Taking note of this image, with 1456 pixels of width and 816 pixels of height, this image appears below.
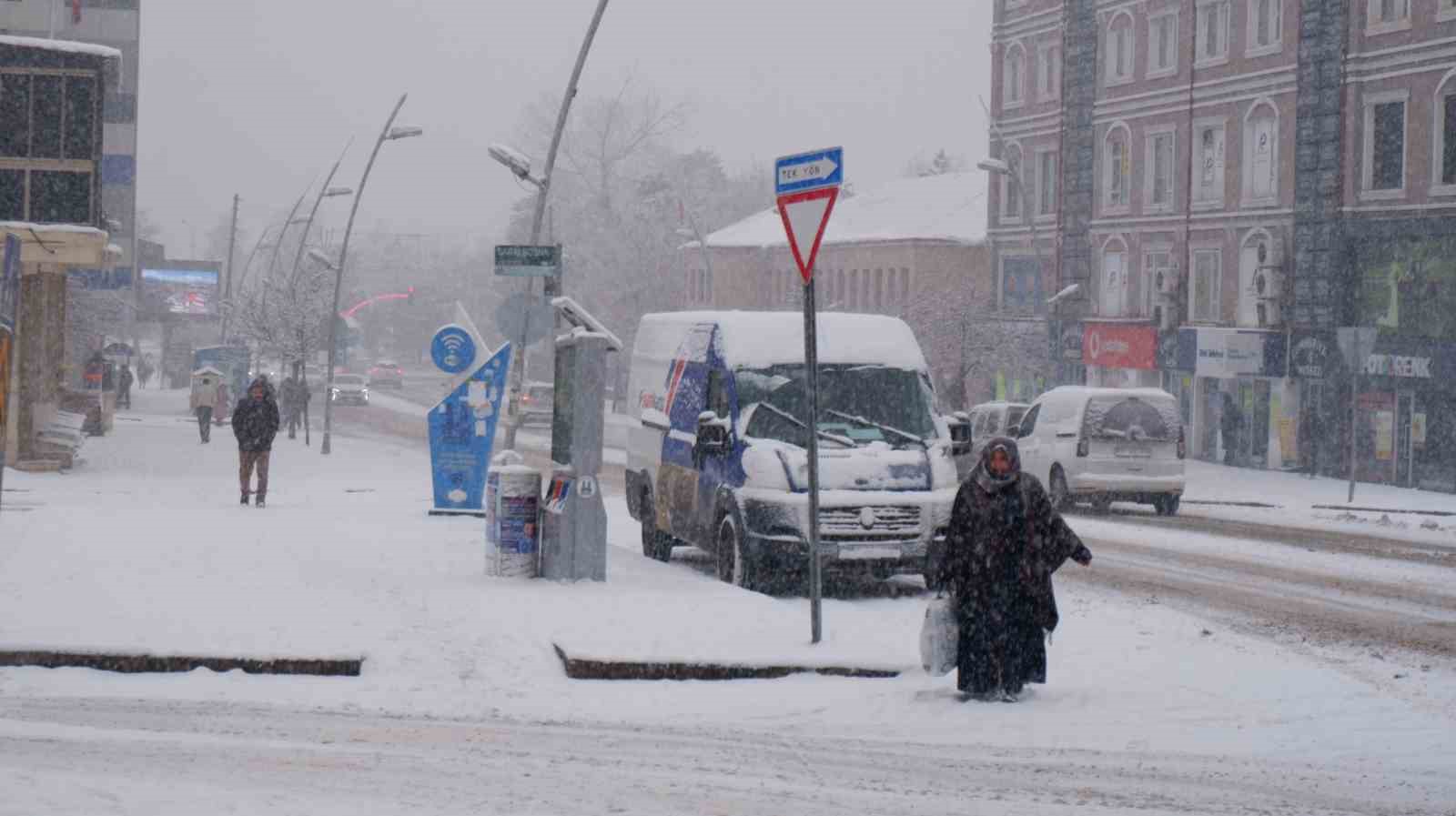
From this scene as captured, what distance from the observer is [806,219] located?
39.1ft

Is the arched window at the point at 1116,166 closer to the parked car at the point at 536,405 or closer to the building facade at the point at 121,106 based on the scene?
the parked car at the point at 536,405

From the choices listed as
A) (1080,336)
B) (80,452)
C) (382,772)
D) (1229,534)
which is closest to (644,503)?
(1229,534)

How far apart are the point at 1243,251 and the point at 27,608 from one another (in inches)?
1602

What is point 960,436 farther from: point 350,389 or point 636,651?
point 350,389

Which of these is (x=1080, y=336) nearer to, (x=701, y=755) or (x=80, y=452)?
(x=80, y=452)

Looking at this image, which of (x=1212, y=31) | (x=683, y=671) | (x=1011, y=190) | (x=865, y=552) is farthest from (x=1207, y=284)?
(x=683, y=671)

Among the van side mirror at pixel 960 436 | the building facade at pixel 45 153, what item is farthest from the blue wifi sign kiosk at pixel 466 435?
the building facade at pixel 45 153

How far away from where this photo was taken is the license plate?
15.8 metres

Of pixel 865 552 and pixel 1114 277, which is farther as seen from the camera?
pixel 1114 277

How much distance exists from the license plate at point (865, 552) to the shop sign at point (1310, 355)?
31.0 metres

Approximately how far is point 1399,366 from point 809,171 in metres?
32.2

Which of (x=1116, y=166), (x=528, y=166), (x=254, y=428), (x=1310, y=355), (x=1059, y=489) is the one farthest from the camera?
(x=1116, y=166)

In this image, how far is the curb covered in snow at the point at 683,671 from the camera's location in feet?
37.1

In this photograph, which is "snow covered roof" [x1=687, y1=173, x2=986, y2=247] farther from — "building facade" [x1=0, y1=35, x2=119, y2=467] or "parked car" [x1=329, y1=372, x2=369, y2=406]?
"building facade" [x1=0, y1=35, x2=119, y2=467]
